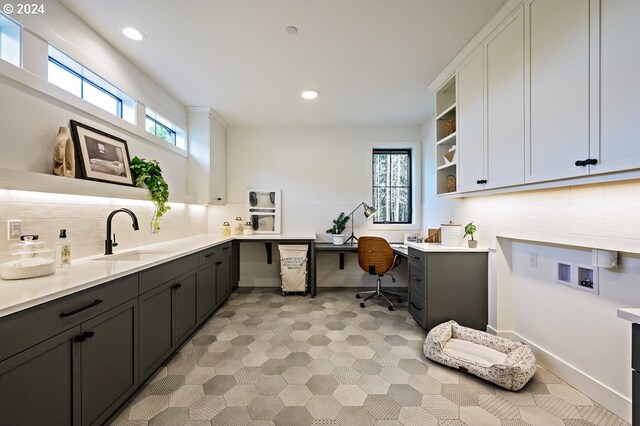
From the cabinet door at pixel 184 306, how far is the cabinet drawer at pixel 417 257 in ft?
7.40

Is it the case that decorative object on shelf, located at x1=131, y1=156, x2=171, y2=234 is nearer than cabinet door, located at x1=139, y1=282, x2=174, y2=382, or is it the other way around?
cabinet door, located at x1=139, y1=282, x2=174, y2=382

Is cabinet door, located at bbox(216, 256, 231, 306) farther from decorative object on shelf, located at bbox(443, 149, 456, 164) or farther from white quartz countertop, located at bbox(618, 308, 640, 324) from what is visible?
white quartz countertop, located at bbox(618, 308, 640, 324)

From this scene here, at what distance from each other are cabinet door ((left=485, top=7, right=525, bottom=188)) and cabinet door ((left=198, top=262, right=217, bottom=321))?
2814 millimetres

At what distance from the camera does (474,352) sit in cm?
223

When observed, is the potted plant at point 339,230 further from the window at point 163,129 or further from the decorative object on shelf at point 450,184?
the window at point 163,129

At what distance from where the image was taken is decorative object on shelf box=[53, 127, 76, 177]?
1.75 m

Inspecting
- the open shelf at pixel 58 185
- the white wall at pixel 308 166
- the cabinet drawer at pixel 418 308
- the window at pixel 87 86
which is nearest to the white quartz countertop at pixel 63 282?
the open shelf at pixel 58 185

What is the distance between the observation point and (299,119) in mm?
4137

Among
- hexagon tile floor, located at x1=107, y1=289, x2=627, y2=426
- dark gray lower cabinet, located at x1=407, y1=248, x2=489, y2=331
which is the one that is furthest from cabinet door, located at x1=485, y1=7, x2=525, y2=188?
hexagon tile floor, located at x1=107, y1=289, x2=627, y2=426

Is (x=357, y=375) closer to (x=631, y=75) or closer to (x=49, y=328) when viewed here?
(x=49, y=328)

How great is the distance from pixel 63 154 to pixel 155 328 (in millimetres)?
1325

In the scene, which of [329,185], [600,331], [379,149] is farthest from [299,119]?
[600,331]

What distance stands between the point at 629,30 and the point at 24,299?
2.85m
